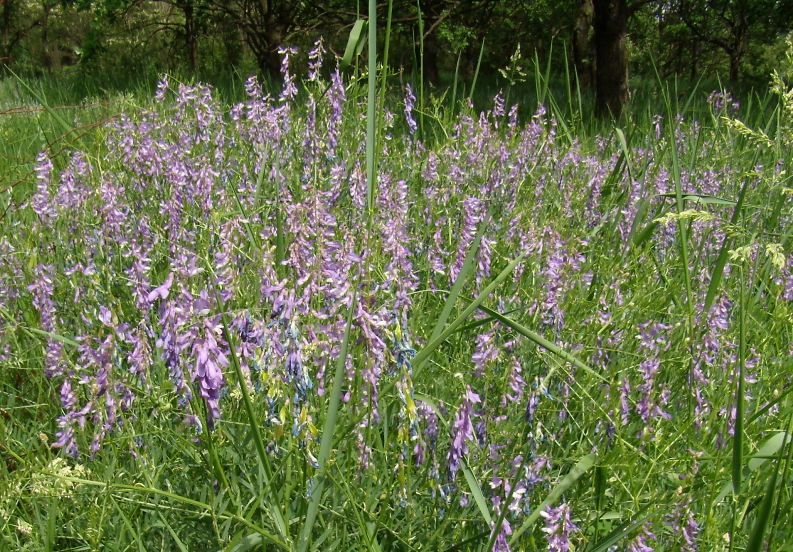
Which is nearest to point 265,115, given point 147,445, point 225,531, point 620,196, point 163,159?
point 163,159

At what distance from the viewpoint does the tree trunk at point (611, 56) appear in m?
8.01

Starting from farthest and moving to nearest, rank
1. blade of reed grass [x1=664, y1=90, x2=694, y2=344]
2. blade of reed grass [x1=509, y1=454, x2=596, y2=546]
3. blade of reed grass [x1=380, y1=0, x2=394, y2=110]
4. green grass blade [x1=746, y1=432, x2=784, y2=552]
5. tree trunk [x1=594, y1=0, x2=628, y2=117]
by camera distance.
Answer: tree trunk [x1=594, y1=0, x2=628, y2=117] → blade of reed grass [x1=664, y1=90, x2=694, y2=344] → blade of reed grass [x1=380, y1=0, x2=394, y2=110] → blade of reed grass [x1=509, y1=454, x2=596, y2=546] → green grass blade [x1=746, y1=432, x2=784, y2=552]

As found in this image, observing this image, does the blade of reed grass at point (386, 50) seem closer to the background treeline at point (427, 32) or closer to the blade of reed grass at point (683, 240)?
the background treeline at point (427, 32)

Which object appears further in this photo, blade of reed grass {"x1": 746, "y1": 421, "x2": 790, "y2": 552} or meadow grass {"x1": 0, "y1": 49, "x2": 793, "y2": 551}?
meadow grass {"x1": 0, "y1": 49, "x2": 793, "y2": 551}

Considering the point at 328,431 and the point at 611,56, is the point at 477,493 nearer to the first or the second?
the point at 328,431

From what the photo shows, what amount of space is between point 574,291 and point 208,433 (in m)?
1.42

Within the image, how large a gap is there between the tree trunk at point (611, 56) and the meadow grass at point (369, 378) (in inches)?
204

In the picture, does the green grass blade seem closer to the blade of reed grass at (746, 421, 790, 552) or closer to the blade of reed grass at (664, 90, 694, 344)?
the blade of reed grass at (746, 421, 790, 552)

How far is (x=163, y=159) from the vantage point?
3.21 m

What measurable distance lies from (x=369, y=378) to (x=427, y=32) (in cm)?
584

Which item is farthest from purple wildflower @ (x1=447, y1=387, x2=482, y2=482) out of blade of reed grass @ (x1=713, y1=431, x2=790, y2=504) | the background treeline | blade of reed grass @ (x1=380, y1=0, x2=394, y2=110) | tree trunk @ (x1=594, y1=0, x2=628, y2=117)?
tree trunk @ (x1=594, y1=0, x2=628, y2=117)

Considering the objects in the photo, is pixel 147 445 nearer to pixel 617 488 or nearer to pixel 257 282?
pixel 257 282

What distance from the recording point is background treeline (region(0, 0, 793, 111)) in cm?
820

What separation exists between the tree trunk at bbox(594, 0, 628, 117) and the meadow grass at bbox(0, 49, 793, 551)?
5180 mm
